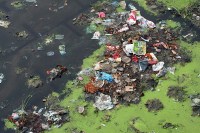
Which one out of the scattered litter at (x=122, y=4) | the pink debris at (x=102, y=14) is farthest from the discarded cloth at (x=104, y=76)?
the scattered litter at (x=122, y=4)

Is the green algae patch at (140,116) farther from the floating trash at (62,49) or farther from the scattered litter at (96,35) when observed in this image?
the scattered litter at (96,35)

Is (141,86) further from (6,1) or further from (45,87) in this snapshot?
(6,1)

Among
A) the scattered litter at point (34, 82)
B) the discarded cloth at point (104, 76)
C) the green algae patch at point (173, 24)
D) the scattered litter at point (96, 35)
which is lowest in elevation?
the scattered litter at point (34, 82)

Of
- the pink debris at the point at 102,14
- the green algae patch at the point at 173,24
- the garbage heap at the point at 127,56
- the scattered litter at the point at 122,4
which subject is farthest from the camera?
the scattered litter at the point at 122,4

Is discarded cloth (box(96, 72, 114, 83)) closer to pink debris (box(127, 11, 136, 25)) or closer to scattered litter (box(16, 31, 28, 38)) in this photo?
pink debris (box(127, 11, 136, 25))

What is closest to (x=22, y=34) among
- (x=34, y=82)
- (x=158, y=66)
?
(x=34, y=82)

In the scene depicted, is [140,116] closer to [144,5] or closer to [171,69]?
[171,69]

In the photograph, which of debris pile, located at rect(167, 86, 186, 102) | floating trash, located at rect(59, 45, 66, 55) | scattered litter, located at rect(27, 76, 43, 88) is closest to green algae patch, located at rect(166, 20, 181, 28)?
debris pile, located at rect(167, 86, 186, 102)
